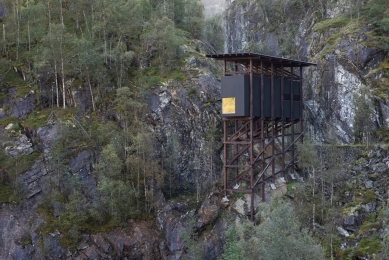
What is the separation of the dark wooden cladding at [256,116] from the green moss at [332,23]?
10031 mm

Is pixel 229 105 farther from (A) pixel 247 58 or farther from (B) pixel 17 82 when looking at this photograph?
(B) pixel 17 82

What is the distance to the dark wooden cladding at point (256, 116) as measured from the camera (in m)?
30.4

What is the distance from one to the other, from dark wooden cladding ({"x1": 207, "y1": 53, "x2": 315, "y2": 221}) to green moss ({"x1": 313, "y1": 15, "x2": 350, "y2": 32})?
32.9ft

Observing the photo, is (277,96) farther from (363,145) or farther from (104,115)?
(104,115)

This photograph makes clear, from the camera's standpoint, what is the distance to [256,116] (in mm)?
30969

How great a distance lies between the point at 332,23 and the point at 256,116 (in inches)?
651

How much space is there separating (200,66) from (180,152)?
8404 mm

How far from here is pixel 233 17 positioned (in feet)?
195

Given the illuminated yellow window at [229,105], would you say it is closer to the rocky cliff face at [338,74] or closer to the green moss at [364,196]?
the rocky cliff face at [338,74]

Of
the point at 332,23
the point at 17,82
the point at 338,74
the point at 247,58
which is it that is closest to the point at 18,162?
the point at 17,82

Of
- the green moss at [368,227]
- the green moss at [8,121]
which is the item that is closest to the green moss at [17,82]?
the green moss at [8,121]

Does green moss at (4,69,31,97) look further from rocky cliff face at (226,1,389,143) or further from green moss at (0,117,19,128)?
rocky cliff face at (226,1,389,143)

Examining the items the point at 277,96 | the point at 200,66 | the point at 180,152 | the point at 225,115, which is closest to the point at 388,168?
the point at 277,96

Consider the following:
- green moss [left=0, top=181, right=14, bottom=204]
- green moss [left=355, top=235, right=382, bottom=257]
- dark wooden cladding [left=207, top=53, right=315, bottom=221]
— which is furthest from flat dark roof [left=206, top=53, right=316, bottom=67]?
green moss [left=0, top=181, right=14, bottom=204]
